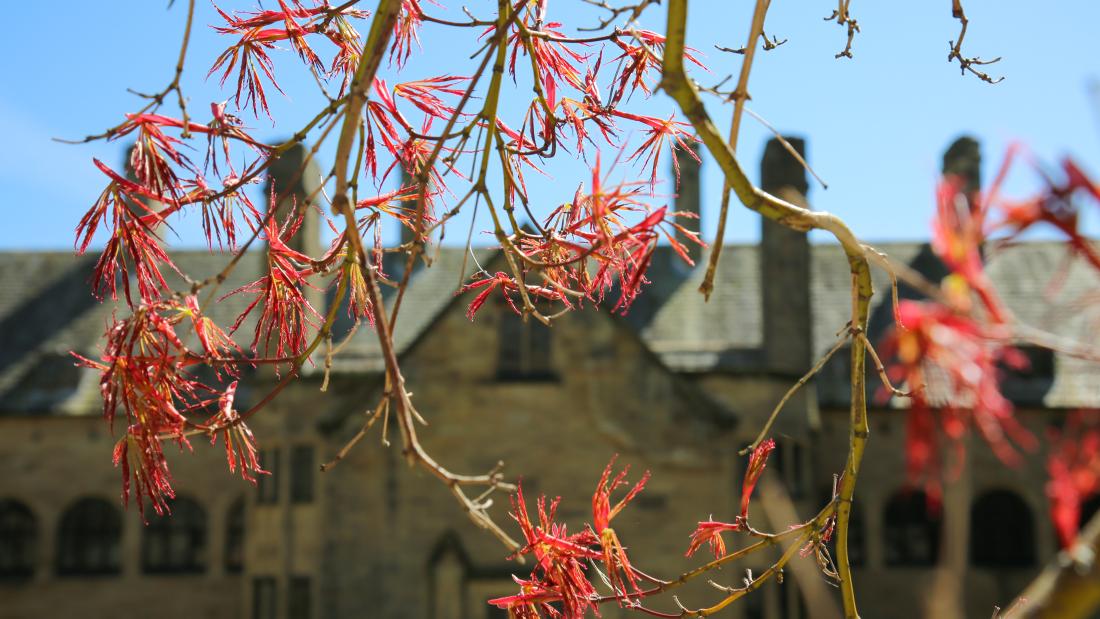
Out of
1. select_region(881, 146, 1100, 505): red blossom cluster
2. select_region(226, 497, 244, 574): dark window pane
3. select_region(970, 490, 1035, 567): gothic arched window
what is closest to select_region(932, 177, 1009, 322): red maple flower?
select_region(881, 146, 1100, 505): red blossom cluster

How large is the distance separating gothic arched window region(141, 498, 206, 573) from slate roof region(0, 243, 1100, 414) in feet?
6.52

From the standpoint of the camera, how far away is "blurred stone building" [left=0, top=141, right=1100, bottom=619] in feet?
42.7

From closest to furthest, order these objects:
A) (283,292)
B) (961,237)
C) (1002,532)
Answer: (961,237)
(283,292)
(1002,532)

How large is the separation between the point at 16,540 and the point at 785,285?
11.6m

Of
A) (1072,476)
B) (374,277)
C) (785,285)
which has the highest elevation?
(785,285)

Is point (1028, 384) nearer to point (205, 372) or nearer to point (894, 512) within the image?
point (894, 512)

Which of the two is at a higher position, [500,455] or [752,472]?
[752,472]

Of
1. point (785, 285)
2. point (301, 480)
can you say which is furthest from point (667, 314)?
point (301, 480)

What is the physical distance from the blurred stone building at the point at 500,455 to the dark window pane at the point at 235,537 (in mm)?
32

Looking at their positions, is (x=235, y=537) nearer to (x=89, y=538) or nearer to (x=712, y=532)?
(x=89, y=538)

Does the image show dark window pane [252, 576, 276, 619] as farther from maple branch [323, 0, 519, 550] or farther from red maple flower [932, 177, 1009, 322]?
red maple flower [932, 177, 1009, 322]

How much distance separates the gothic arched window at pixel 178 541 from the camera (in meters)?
17.7

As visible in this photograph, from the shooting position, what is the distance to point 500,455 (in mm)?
13250

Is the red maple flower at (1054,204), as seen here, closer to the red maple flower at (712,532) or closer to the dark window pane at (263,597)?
the red maple flower at (712,532)
